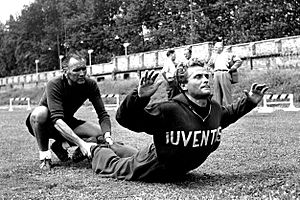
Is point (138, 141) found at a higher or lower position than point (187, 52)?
lower

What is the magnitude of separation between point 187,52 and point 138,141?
2.78m

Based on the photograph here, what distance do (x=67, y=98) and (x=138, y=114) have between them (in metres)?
2.58

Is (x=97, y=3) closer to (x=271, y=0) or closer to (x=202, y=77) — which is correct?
(x=271, y=0)

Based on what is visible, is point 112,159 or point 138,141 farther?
point 138,141

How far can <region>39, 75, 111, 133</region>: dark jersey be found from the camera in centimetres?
723

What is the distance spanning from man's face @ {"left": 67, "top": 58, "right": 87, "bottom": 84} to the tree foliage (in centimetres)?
5474

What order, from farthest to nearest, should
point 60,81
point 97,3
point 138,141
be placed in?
point 97,3
point 138,141
point 60,81

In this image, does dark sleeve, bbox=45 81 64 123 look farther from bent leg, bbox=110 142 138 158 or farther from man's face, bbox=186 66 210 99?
man's face, bbox=186 66 210 99

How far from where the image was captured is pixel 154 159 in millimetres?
5695

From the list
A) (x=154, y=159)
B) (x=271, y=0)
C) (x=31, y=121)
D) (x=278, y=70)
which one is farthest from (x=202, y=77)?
(x=271, y=0)

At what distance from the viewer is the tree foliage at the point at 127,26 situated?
61.9 m

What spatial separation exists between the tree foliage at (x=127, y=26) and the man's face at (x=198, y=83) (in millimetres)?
55858

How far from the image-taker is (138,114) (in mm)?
5039

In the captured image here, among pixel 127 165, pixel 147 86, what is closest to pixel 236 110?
pixel 127 165
